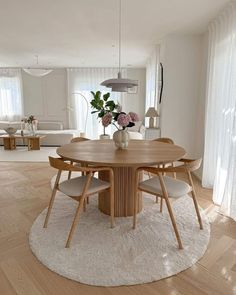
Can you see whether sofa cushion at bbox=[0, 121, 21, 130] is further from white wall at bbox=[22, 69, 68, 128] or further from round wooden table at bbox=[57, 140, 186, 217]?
round wooden table at bbox=[57, 140, 186, 217]

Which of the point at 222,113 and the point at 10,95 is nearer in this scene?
the point at 222,113

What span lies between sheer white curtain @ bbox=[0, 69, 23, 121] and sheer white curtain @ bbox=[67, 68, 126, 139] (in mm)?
1791

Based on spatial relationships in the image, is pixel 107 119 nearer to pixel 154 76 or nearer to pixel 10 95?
pixel 154 76

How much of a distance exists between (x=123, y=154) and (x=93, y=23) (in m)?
2.26

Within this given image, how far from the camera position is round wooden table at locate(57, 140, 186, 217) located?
2.00m

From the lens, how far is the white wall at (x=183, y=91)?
12.6ft

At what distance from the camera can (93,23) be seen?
3387 mm

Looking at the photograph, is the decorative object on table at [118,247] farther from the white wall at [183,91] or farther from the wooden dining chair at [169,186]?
the white wall at [183,91]

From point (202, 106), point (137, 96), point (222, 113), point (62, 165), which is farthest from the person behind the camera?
point (137, 96)

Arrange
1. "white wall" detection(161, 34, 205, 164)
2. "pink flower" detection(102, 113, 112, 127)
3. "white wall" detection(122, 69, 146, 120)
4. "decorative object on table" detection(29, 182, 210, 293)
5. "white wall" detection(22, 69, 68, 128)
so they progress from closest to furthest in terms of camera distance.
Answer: "decorative object on table" detection(29, 182, 210, 293) → "pink flower" detection(102, 113, 112, 127) → "white wall" detection(161, 34, 205, 164) → "white wall" detection(122, 69, 146, 120) → "white wall" detection(22, 69, 68, 128)

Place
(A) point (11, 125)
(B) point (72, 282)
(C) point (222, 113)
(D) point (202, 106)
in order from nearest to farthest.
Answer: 1. (B) point (72, 282)
2. (C) point (222, 113)
3. (D) point (202, 106)
4. (A) point (11, 125)

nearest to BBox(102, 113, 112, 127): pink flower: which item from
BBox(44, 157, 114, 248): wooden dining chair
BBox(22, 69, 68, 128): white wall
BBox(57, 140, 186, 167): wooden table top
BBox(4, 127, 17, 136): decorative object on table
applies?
BBox(57, 140, 186, 167): wooden table top

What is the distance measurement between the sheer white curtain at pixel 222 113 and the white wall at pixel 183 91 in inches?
19.7

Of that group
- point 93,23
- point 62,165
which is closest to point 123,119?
point 62,165
